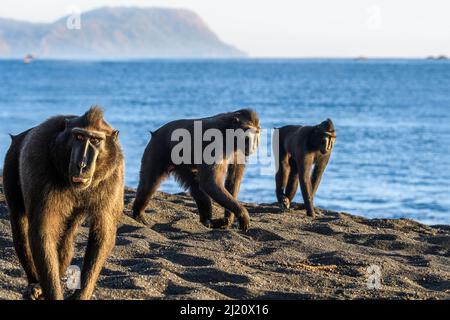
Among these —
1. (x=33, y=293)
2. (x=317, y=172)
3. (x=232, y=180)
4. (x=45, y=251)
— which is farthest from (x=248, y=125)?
(x=317, y=172)

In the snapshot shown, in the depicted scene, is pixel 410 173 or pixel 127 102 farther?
pixel 127 102

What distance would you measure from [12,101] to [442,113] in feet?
97.9

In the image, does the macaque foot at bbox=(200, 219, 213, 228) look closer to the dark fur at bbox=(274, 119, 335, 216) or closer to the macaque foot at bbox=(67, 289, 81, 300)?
the dark fur at bbox=(274, 119, 335, 216)

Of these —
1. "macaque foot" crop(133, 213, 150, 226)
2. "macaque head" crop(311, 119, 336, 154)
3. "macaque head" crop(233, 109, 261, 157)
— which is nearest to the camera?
"macaque head" crop(233, 109, 261, 157)

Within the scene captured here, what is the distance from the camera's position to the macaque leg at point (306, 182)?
47.4ft

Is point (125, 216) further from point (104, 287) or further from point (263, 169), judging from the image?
point (263, 169)

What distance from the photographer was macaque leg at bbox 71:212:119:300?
6938 millimetres

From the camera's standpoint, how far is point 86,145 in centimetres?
636

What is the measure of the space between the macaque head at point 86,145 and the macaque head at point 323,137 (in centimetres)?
877

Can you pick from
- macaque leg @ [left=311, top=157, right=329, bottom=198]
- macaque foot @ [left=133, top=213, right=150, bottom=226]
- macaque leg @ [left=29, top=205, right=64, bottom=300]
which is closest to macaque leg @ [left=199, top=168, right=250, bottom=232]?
macaque foot @ [left=133, top=213, right=150, bottom=226]

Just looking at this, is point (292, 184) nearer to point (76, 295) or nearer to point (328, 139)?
point (328, 139)

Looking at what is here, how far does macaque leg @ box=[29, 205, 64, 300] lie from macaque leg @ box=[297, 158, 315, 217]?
816 centimetres

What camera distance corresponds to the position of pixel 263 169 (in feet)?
93.4
